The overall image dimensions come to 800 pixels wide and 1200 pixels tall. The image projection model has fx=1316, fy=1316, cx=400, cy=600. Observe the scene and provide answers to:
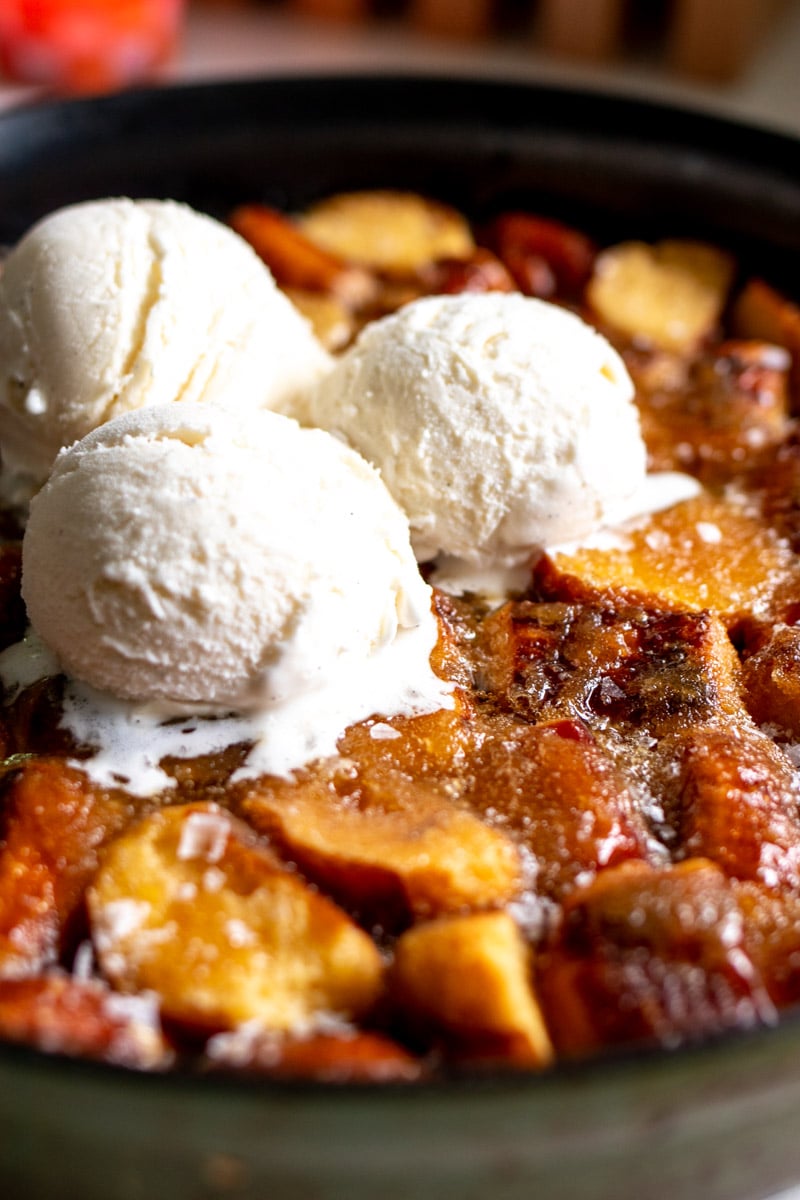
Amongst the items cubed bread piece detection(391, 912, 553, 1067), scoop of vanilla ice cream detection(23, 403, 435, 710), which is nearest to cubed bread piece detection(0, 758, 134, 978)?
scoop of vanilla ice cream detection(23, 403, 435, 710)

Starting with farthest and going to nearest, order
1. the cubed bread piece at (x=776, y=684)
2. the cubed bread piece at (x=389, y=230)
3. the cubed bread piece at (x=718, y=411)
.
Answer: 1. the cubed bread piece at (x=389, y=230)
2. the cubed bread piece at (x=718, y=411)
3. the cubed bread piece at (x=776, y=684)

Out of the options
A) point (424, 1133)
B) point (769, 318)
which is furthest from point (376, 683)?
point (769, 318)

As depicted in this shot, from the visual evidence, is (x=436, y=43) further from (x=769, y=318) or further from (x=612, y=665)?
(x=612, y=665)

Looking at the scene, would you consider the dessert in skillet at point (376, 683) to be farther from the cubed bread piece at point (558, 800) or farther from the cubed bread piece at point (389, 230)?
the cubed bread piece at point (389, 230)

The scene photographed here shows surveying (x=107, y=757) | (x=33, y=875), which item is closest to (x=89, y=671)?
(x=107, y=757)

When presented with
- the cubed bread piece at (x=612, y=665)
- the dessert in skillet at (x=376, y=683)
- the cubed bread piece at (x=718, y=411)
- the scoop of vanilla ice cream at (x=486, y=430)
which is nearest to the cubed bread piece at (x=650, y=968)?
the dessert in skillet at (x=376, y=683)

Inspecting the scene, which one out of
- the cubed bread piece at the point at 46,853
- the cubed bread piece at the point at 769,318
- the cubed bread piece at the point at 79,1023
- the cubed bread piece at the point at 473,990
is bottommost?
the cubed bread piece at the point at 46,853
